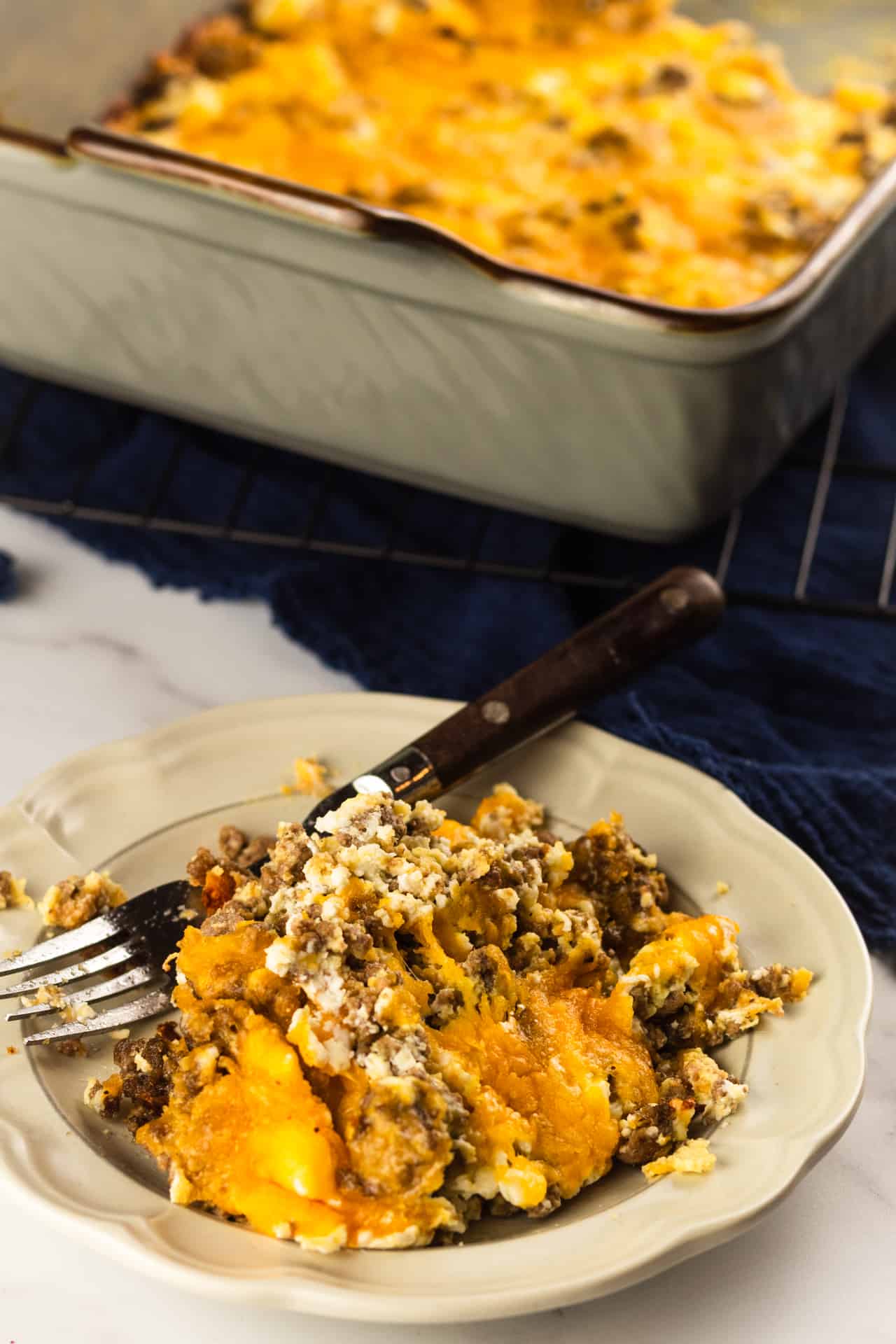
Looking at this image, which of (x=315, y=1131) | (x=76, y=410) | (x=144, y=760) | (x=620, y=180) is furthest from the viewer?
(x=76, y=410)

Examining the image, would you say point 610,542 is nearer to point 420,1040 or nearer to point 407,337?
point 407,337

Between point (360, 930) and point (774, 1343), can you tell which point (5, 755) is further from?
point (774, 1343)

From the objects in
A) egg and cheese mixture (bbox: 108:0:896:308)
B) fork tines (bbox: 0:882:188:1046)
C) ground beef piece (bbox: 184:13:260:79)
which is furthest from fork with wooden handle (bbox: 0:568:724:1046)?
ground beef piece (bbox: 184:13:260:79)

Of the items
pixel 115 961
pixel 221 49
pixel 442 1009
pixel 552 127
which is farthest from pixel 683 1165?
pixel 221 49

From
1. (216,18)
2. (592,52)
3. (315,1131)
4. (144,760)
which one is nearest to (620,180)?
(592,52)

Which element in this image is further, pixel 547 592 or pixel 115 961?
pixel 547 592
